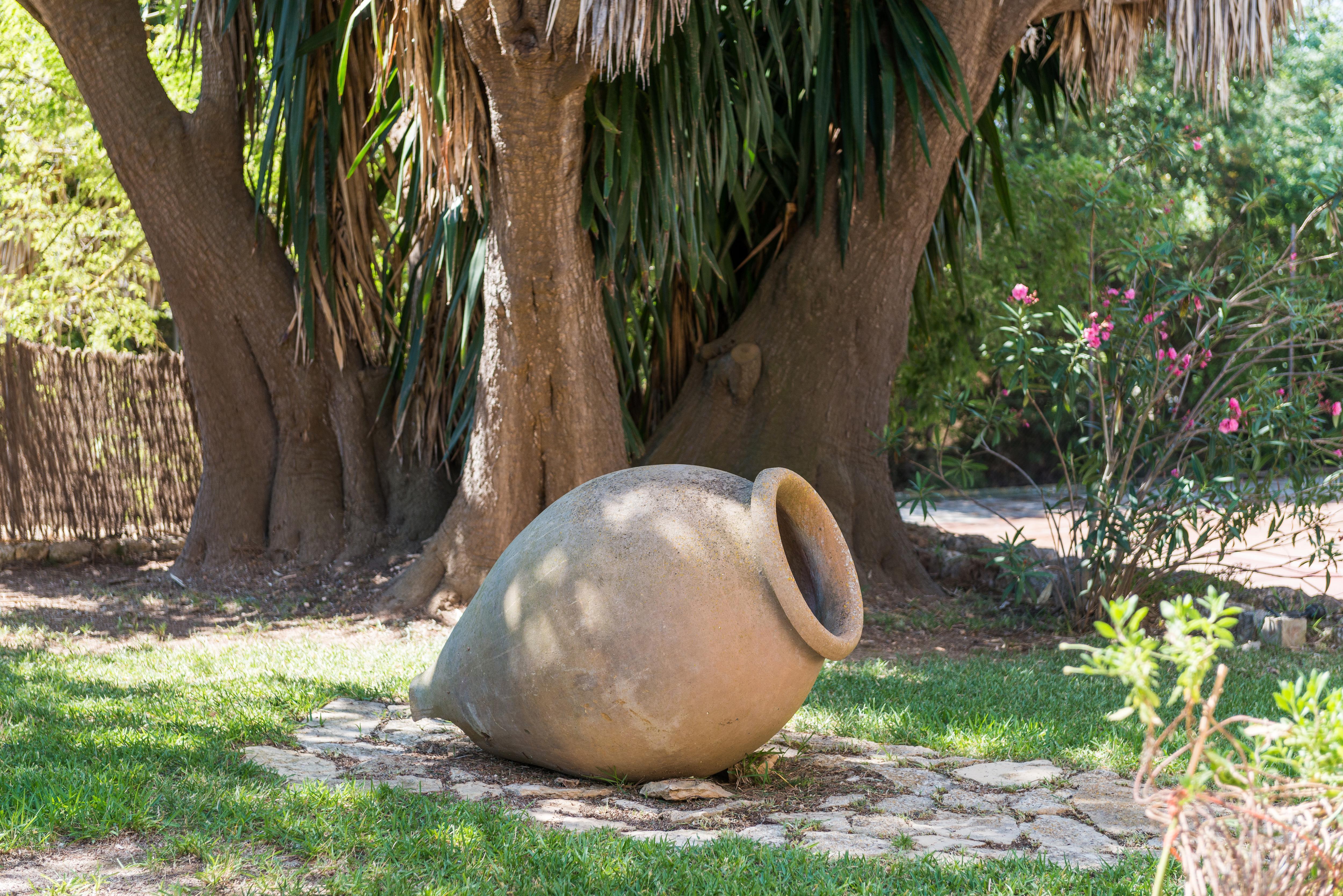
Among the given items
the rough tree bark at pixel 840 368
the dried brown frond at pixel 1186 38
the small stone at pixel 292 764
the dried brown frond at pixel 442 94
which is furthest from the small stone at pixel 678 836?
the dried brown frond at pixel 1186 38

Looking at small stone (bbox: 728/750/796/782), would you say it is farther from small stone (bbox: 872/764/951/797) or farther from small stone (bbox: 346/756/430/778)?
small stone (bbox: 346/756/430/778)

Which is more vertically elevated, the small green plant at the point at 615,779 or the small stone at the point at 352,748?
the small stone at the point at 352,748

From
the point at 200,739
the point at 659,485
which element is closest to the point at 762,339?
the point at 659,485

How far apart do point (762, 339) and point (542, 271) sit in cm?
188

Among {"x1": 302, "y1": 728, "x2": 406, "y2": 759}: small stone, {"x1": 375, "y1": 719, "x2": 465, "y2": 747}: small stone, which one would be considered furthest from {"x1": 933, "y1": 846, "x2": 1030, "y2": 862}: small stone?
{"x1": 302, "y1": 728, "x2": 406, "y2": 759}: small stone

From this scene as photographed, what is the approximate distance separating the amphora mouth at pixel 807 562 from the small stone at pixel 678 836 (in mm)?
624

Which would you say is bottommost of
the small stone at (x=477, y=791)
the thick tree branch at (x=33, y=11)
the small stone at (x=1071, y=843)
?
the small stone at (x=1071, y=843)

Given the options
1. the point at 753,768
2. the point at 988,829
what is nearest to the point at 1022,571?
the point at 753,768

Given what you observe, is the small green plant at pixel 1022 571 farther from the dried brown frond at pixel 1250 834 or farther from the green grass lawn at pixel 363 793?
the dried brown frond at pixel 1250 834

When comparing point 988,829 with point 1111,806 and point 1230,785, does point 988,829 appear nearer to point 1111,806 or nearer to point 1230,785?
point 1111,806

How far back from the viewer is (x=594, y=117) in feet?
19.6

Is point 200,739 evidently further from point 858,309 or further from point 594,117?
point 858,309

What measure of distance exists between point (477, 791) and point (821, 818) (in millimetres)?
1030

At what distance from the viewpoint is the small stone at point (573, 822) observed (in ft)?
10.3
